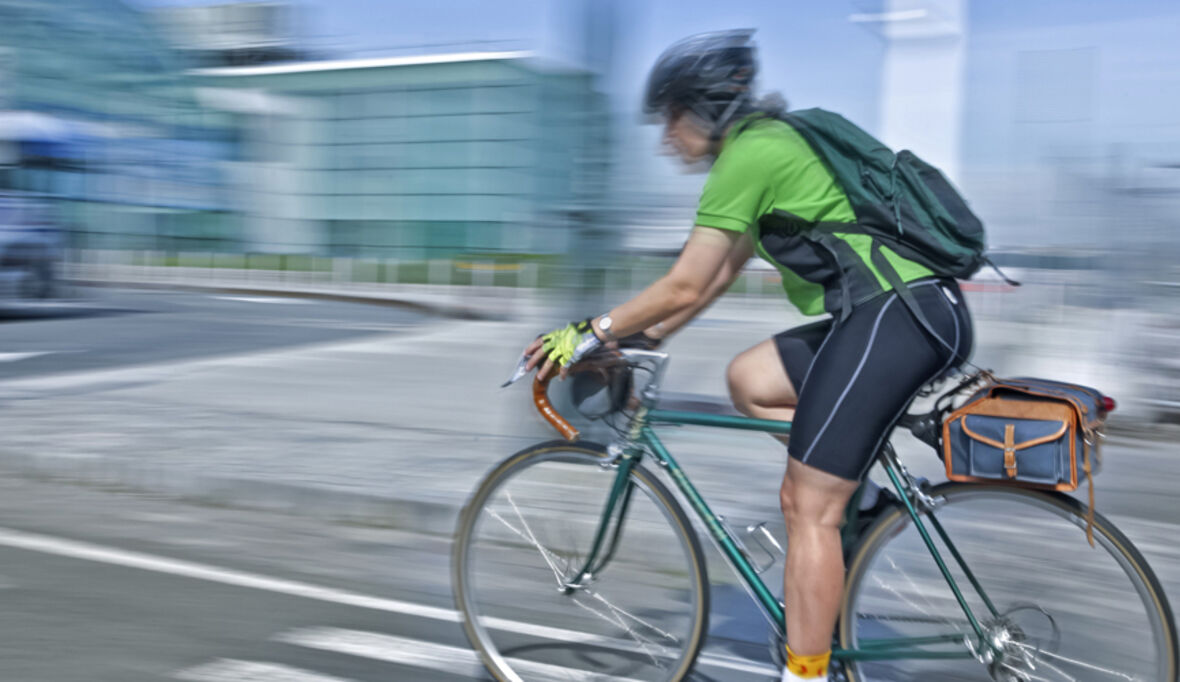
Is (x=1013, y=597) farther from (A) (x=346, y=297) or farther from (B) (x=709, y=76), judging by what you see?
(A) (x=346, y=297)

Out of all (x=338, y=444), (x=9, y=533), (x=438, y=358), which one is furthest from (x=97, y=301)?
(x=9, y=533)

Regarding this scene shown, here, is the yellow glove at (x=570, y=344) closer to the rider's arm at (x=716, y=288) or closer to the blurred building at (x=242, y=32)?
the rider's arm at (x=716, y=288)

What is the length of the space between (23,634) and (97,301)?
67.9ft

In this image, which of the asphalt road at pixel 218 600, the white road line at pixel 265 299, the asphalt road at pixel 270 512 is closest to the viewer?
the asphalt road at pixel 218 600

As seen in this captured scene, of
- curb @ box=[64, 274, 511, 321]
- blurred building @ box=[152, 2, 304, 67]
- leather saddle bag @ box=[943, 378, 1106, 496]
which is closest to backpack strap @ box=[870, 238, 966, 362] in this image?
leather saddle bag @ box=[943, 378, 1106, 496]

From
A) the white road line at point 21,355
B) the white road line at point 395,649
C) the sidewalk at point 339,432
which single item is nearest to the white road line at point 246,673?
the white road line at point 395,649

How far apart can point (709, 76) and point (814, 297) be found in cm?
58

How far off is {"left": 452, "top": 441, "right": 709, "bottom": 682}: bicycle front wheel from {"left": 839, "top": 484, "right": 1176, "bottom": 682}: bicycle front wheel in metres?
0.44

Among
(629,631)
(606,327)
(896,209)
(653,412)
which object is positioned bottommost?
(629,631)

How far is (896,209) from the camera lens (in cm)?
271

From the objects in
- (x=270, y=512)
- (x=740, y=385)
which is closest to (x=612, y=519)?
(x=740, y=385)

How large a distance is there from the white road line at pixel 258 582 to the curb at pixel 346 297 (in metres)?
14.1

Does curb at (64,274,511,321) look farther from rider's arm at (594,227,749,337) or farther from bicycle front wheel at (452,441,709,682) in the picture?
rider's arm at (594,227,749,337)

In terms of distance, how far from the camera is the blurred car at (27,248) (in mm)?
15984
